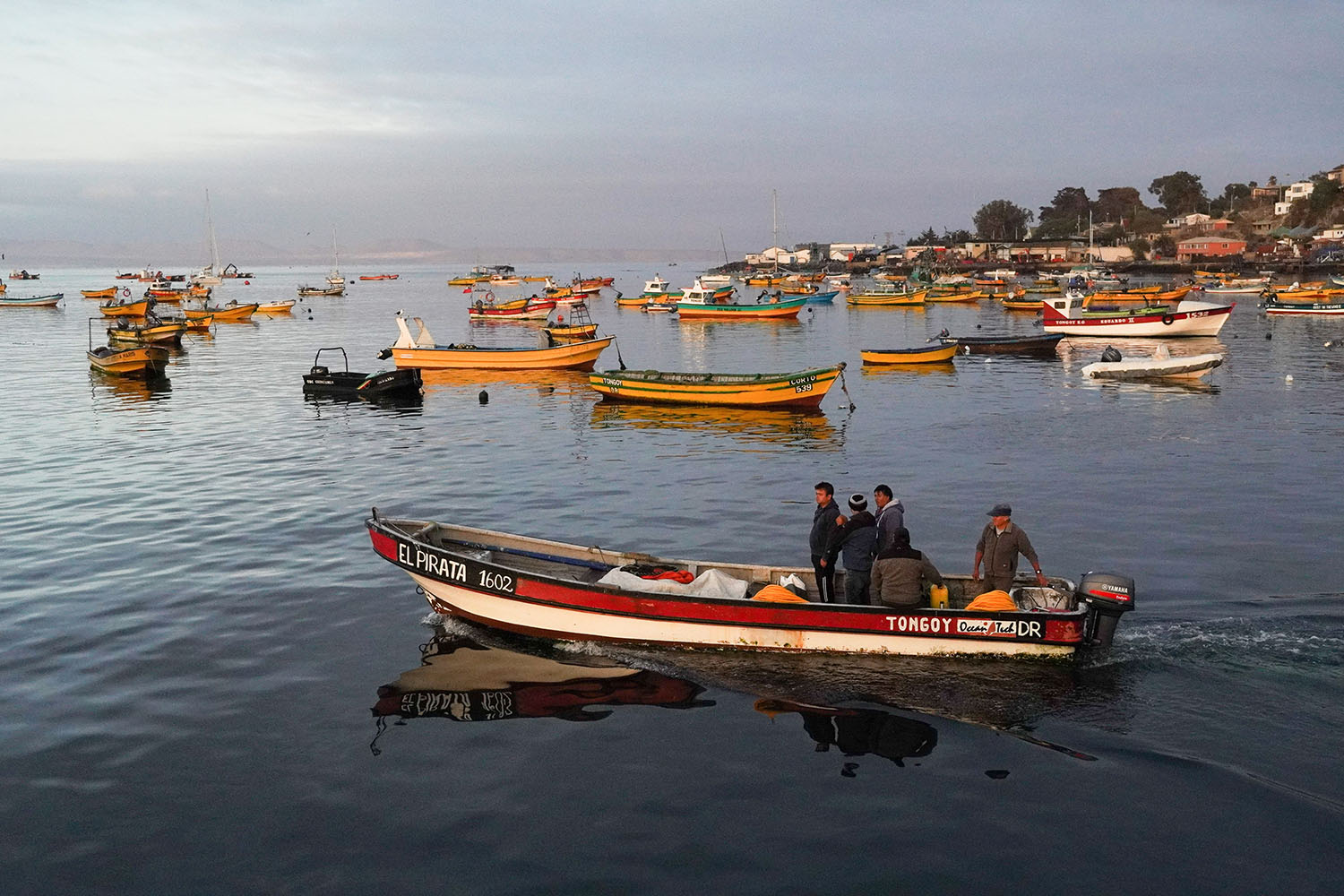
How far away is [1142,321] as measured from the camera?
6938 centimetres

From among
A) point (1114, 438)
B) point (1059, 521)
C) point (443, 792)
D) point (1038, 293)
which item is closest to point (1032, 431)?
point (1114, 438)

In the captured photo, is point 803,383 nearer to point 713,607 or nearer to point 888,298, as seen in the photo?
point 713,607

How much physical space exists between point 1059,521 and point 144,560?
19653 mm

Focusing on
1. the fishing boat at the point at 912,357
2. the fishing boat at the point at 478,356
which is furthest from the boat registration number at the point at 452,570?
the fishing boat at the point at 912,357

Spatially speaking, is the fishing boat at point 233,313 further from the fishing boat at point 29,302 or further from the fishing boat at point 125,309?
the fishing boat at point 29,302

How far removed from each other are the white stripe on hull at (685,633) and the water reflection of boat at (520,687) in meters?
Result: 0.47

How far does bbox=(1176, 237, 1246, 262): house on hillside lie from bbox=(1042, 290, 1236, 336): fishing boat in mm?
117902

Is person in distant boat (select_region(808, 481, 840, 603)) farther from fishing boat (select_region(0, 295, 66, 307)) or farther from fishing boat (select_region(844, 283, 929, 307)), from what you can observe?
fishing boat (select_region(0, 295, 66, 307))

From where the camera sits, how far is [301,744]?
12.8 metres

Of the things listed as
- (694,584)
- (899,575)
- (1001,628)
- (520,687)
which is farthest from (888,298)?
(520,687)

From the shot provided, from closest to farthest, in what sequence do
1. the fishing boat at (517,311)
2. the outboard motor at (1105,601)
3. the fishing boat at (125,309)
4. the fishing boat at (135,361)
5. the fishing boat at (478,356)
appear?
the outboard motor at (1105,601) → the fishing boat at (135,361) → the fishing boat at (478,356) → the fishing boat at (125,309) → the fishing boat at (517,311)

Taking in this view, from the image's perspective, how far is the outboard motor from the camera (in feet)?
47.1

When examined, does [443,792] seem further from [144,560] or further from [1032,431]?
[1032,431]

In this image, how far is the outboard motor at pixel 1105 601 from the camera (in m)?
14.4
